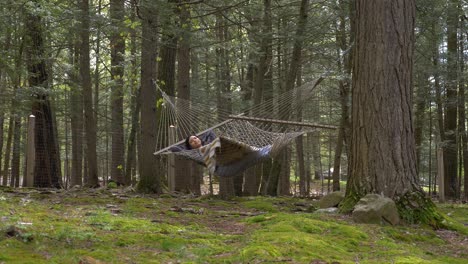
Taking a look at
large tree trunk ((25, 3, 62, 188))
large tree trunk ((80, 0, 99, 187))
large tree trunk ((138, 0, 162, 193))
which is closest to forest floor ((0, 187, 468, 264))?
large tree trunk ((138, 0, 162, 193))

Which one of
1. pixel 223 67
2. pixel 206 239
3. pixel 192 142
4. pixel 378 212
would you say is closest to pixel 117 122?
pixel 223 67

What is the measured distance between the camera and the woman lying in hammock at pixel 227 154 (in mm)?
4539

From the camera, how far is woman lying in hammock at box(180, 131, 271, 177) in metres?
4.54

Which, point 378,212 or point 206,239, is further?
point 378,212

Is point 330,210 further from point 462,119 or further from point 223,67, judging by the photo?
point 223,67

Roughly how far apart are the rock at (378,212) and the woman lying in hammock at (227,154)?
59.3 inches

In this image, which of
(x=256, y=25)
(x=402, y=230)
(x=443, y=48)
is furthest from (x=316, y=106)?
(x=402, y=230)

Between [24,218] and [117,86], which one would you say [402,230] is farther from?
[117,86]

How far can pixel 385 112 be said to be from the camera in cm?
358

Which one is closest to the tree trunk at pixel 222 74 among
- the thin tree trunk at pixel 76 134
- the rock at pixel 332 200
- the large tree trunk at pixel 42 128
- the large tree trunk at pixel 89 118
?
the large tree trunk at pixel 89 118

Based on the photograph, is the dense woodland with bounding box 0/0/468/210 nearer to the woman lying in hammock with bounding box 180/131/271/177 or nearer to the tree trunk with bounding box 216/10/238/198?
the tree trunk with bounding box 216/10/238/198

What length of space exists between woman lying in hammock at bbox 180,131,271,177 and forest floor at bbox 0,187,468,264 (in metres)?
0.91

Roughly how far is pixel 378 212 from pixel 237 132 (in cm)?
265

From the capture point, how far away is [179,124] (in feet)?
20.1
